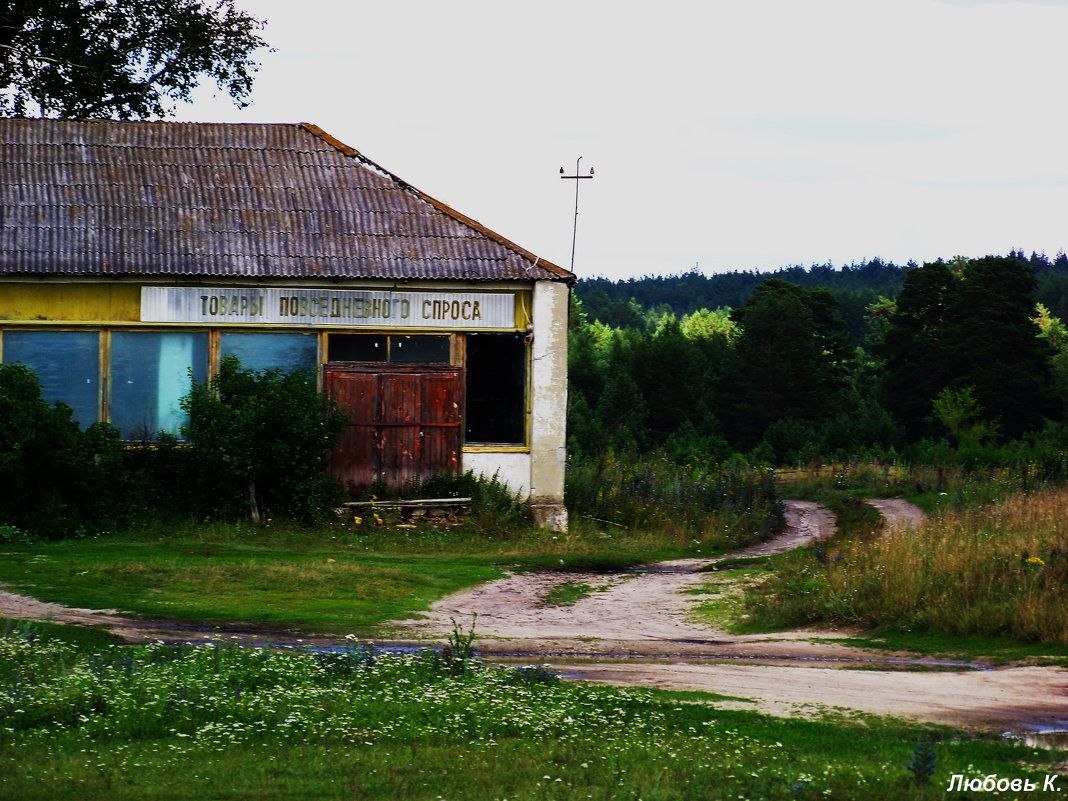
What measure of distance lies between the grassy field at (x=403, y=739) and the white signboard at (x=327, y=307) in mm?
10391

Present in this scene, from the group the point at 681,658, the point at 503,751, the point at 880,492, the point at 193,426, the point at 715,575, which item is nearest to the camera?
the point at 503,751

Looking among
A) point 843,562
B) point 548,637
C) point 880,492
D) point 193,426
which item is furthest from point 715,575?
point 880,492

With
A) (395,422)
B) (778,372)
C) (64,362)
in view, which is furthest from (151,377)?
(778,372)

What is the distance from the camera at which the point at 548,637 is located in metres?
12.9

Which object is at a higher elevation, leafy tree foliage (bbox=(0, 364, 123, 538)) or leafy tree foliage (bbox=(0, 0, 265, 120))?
leafy tree foliage (bbox=(0, 0, 265, 120))

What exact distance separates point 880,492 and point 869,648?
718 inches

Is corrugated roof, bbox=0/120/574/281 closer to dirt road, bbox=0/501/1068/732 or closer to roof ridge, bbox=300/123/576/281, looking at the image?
roof ridge, bbox=300/123/576/281

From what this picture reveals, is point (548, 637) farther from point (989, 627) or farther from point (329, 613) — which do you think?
point (989, 627)

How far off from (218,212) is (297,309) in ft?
6.92

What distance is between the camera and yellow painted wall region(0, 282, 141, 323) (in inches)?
789

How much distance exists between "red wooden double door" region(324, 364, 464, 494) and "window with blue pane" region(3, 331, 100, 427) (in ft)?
11.3

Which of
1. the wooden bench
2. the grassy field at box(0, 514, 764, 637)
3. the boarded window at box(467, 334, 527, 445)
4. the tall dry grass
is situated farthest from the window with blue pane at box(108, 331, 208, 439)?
the tall dry grass

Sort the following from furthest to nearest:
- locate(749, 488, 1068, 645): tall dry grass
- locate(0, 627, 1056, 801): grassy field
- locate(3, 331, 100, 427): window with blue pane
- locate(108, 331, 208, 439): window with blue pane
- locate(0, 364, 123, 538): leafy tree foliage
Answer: locate(108, 331, 208, 439): window with blue pane, locate(3, 331, 100, 427): window with blue pane, locate(0, 364, 123, 538): leafy tree foliage, locate(749, 488, 1068, 645): tall dry grass, locate(0, 627, 1056, 801): grassy field

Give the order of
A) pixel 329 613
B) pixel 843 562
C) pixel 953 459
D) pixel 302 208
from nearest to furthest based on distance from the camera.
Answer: pixel 329 613 < pixel 843 562 < pixel 302 208 < pixel 953 459
